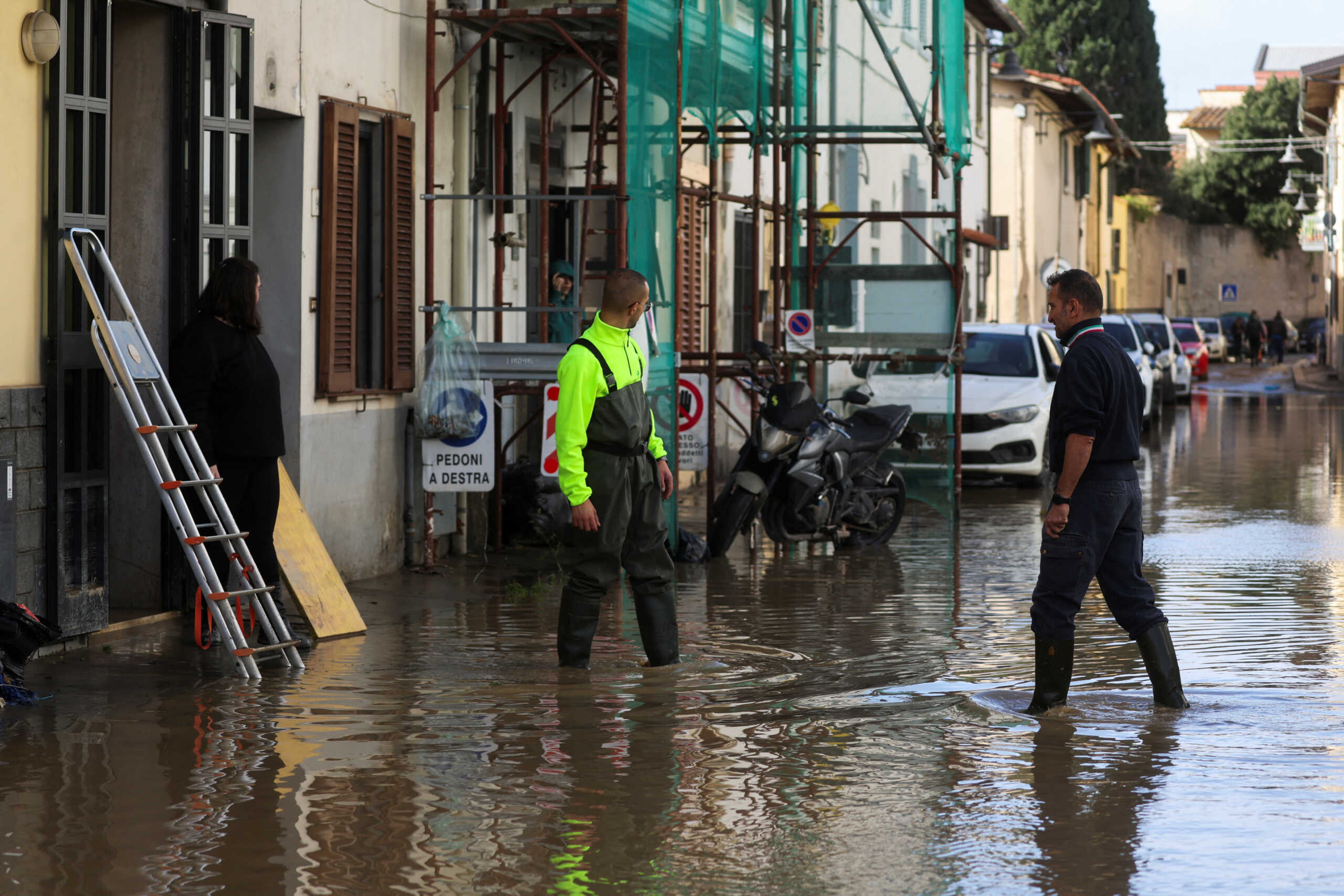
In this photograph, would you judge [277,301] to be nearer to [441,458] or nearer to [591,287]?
[441,458]

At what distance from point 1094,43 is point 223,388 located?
2284 inches

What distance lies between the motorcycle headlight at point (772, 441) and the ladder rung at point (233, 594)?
16.1ft

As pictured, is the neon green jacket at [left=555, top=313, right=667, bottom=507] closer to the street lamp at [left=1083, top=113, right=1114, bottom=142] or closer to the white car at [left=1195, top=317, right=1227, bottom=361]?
the street lamp at [left=1083, top=113, right=1114, bottom=142]

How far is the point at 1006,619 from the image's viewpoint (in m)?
10.3

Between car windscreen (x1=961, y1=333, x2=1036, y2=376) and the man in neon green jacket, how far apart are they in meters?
11.6

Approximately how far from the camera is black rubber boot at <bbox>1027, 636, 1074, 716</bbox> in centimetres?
751

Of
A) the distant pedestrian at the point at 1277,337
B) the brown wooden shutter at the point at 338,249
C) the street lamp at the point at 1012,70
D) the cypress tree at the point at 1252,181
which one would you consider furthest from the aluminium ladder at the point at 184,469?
the cypress tree at the point at 1252,181

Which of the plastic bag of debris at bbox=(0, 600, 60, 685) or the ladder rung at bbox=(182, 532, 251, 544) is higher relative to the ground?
the ladder rung at bbox=(182, 532, 251, 544)

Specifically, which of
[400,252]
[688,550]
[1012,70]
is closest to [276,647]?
[400,252]

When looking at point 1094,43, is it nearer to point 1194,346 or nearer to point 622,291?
point 1194,346

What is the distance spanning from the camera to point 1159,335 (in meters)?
36.2

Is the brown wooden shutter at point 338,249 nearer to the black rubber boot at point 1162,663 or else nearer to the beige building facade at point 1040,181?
the black rubber boot at point 1162,663

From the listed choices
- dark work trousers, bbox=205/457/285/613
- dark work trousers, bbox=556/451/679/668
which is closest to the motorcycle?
dark work trousers, bbox=205/457/285/613

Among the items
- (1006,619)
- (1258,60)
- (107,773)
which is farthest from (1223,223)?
(107,773)
